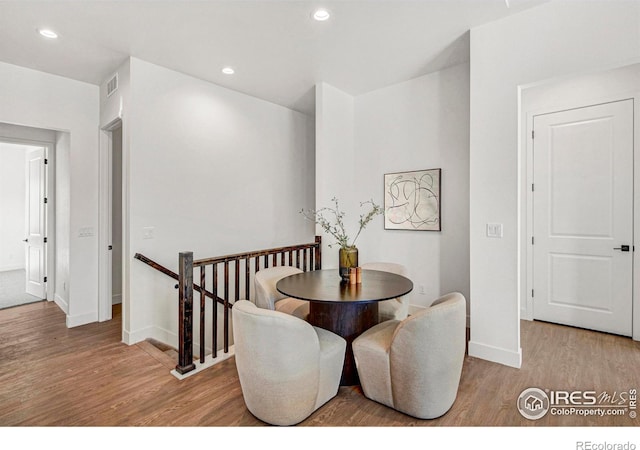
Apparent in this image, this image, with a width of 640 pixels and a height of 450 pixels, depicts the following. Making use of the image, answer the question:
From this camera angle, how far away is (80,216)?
3873 mm

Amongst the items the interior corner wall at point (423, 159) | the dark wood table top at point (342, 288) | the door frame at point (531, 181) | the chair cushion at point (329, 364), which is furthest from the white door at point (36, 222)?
the door frame at point (531, 181)

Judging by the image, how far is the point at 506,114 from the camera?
8.75ft

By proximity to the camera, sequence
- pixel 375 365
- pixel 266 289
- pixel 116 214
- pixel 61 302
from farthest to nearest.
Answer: pixel 116 214
pixel 61 302
pixel 266 289
pixel 375 365

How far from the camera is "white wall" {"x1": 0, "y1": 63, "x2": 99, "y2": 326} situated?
3537mm

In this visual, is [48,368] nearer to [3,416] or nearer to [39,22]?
[3,416]

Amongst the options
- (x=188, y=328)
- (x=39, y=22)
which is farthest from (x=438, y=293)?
(x=39, y=22)

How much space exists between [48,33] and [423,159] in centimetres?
386

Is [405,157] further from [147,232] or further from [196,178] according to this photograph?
[147,232]

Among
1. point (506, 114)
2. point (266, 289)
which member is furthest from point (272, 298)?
point (506, 114)

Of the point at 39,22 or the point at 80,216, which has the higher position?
the point at 39,22

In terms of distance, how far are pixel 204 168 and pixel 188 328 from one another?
6.68ft

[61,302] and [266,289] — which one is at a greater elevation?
[266,289]

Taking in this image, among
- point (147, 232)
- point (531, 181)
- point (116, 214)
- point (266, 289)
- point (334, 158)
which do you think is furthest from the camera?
point (116, 214)

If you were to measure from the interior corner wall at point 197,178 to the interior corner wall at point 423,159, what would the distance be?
1.22 metres
